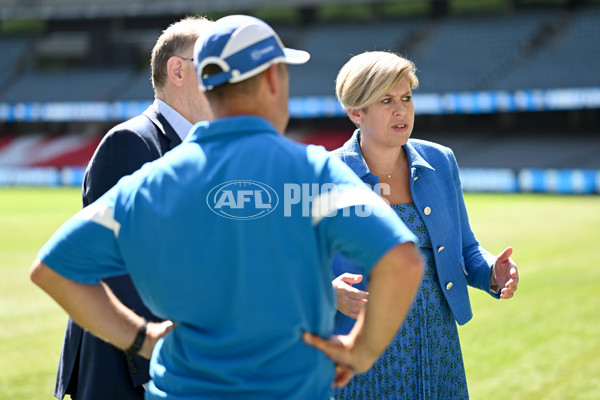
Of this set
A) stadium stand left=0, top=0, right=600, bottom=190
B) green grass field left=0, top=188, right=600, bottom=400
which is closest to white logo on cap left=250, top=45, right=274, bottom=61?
green grass field left=0, top=188, right=600, bottom=400

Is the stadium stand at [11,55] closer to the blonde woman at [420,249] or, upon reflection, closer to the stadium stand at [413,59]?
the stadium stand at [413,59]

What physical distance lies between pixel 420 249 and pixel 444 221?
17 centimetres

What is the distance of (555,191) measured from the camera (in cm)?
2280

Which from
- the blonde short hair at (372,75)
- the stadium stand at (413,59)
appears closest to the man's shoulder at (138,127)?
the blonde short hair at (372,75)

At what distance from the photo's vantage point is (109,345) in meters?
2.86

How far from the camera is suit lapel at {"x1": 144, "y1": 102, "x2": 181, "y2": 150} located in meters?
3.04

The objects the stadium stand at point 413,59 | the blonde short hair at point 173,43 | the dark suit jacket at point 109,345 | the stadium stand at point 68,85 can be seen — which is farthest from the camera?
the stadium stand at point 68,85

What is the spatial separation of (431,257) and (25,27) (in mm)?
43419

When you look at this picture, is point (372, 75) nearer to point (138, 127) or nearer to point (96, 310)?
point (138, 127)

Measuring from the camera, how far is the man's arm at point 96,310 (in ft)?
6.68

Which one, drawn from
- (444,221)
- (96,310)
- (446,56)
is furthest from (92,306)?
(446,56)

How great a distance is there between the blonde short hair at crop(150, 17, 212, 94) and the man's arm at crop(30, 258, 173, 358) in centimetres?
126

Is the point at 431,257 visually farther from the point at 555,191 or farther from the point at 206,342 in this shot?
the point at 555,191

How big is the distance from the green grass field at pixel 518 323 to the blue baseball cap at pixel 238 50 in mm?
A: 4176
